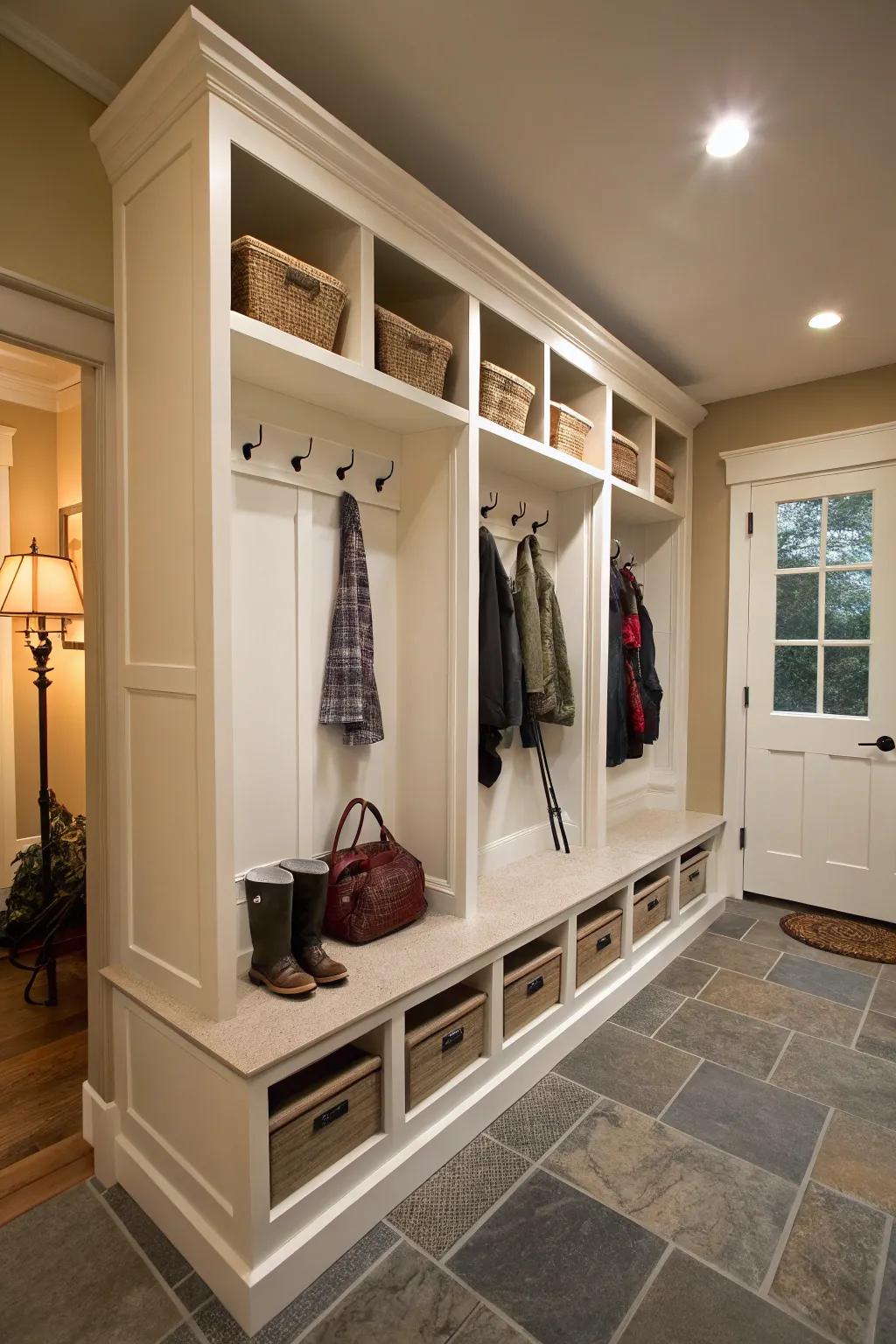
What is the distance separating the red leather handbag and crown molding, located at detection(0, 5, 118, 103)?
195 cm

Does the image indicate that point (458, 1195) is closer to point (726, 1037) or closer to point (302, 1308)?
point (302, 1308)

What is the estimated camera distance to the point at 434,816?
2328 mm

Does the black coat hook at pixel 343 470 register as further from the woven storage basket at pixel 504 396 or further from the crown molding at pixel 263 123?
the crown molding at pixel 263 123

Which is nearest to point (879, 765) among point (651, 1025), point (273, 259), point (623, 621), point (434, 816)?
point (623, 621)

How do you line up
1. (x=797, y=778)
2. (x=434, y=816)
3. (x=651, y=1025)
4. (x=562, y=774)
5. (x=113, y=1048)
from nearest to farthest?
(x=113, y=1048), (x=434, y=816), (x=651, y=1025), (x=562, y=774), (x=797, y=778)

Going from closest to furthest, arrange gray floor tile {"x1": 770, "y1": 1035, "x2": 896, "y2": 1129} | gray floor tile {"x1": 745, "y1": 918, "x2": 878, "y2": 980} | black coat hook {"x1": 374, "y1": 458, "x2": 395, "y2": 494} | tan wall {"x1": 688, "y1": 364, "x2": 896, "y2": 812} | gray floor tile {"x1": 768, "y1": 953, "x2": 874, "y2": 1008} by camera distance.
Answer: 1. gray floor tile {"x1": 770, "y1": 1035, "x2": 896, "y2": 1129}
2. black coat hook {"x1": 374, "y1": 458, "x2": 395, "y2": 494}
3. gray floor tile {"x1": 768, "y1": 953, "x2": 874, "y2": 1008}
4. gray floor tile {"x1": 745, "y1": 918, "x2": 878, "y2": 980}
5. tan wall {"x1": 688, "y1": 364, "x2": 896, "y2": 812}

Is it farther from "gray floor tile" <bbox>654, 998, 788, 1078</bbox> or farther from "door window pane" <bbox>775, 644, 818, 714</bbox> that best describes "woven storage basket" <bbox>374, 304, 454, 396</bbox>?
"door window pane" <bbox>775, 644, 818, 714</bbox>

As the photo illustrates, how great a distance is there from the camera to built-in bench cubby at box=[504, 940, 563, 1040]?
2.20 meters

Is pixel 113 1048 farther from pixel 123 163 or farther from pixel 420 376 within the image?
pixel 123 163

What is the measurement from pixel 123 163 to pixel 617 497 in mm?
2238

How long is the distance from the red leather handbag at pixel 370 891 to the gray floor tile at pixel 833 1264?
1.20m

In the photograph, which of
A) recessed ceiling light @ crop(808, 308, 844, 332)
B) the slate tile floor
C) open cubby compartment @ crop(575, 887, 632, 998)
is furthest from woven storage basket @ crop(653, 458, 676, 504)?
the slate tile floor

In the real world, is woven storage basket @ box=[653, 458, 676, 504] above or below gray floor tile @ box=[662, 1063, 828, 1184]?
above

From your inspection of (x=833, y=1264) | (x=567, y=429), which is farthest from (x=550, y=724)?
(x=833, y=1264)
